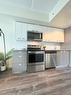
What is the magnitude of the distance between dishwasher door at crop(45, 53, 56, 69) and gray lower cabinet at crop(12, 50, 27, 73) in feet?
3.51

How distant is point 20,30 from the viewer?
14.8 feet

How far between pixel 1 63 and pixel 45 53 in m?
1.93

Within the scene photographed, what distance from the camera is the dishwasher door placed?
4949 millimetres

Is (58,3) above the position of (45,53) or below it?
above

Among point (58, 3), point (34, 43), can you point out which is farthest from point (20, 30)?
point (58, 3)

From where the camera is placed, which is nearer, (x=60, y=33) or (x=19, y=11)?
(x=19, y=11)

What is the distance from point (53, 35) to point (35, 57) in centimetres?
167

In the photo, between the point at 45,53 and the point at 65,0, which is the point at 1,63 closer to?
the point at 45,53

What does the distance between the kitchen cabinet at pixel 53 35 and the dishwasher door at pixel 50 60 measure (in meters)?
0.75

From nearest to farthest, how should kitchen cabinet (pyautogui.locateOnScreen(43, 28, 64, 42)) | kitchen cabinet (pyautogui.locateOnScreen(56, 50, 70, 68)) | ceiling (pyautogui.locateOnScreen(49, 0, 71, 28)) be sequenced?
ceiling (pyautogui.locateOnScreen(49, 0, 71, 28)), kitchen cabinet (pyautogui.locateOnScreen(43, 28, 64, 42)), kitchen cabinet (pyautogui.locateOnScreen(56, 50, 70, 68))

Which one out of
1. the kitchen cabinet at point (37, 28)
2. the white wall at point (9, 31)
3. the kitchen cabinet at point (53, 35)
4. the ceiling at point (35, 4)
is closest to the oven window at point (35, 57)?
the white wall at point (9, 31)

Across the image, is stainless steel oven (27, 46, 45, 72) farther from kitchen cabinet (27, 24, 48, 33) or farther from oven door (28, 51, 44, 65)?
kitchen cabinet (27, 24, 48, 33)

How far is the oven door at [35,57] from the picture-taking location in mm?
4420

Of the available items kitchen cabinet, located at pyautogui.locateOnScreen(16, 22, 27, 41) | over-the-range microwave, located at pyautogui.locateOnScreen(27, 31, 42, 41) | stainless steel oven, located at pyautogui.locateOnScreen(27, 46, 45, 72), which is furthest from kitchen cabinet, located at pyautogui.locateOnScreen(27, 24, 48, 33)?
stainless steel oven, located at pyautogui.locateOnScreen(27, 46, 45, 72)
